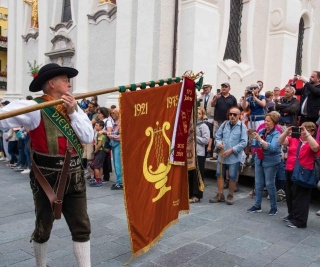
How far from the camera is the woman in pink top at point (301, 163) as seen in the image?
514cm

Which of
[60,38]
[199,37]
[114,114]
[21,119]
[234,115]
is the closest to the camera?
[21,119]

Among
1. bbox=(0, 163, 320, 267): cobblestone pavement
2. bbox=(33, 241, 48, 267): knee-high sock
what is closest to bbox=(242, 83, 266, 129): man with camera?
bbox=(0, 163, 320, 267): cobblestone pavement

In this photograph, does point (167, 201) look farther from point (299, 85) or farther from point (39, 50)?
point (39, 50)

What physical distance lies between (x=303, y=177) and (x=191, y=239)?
186cm

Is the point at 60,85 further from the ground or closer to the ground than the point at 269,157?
further from the ground

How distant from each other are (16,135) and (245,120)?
6.26 meters

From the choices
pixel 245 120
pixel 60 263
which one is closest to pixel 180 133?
pixel 60 263

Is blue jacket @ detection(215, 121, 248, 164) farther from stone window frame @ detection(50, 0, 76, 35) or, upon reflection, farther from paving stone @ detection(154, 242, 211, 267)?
stone window frame @ detection(50, 0, 76, 35)

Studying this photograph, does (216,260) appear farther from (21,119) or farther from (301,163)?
(21,119)

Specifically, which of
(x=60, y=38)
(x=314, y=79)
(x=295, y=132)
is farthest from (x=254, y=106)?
(x=60, y=38)

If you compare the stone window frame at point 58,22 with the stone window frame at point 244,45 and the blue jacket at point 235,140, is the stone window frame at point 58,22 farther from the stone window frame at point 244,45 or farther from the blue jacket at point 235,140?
the blue jacket at point 235,140

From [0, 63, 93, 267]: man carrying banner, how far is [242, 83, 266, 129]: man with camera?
572 cm

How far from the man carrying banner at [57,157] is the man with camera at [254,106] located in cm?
572

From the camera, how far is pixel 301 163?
5215 millimetres
